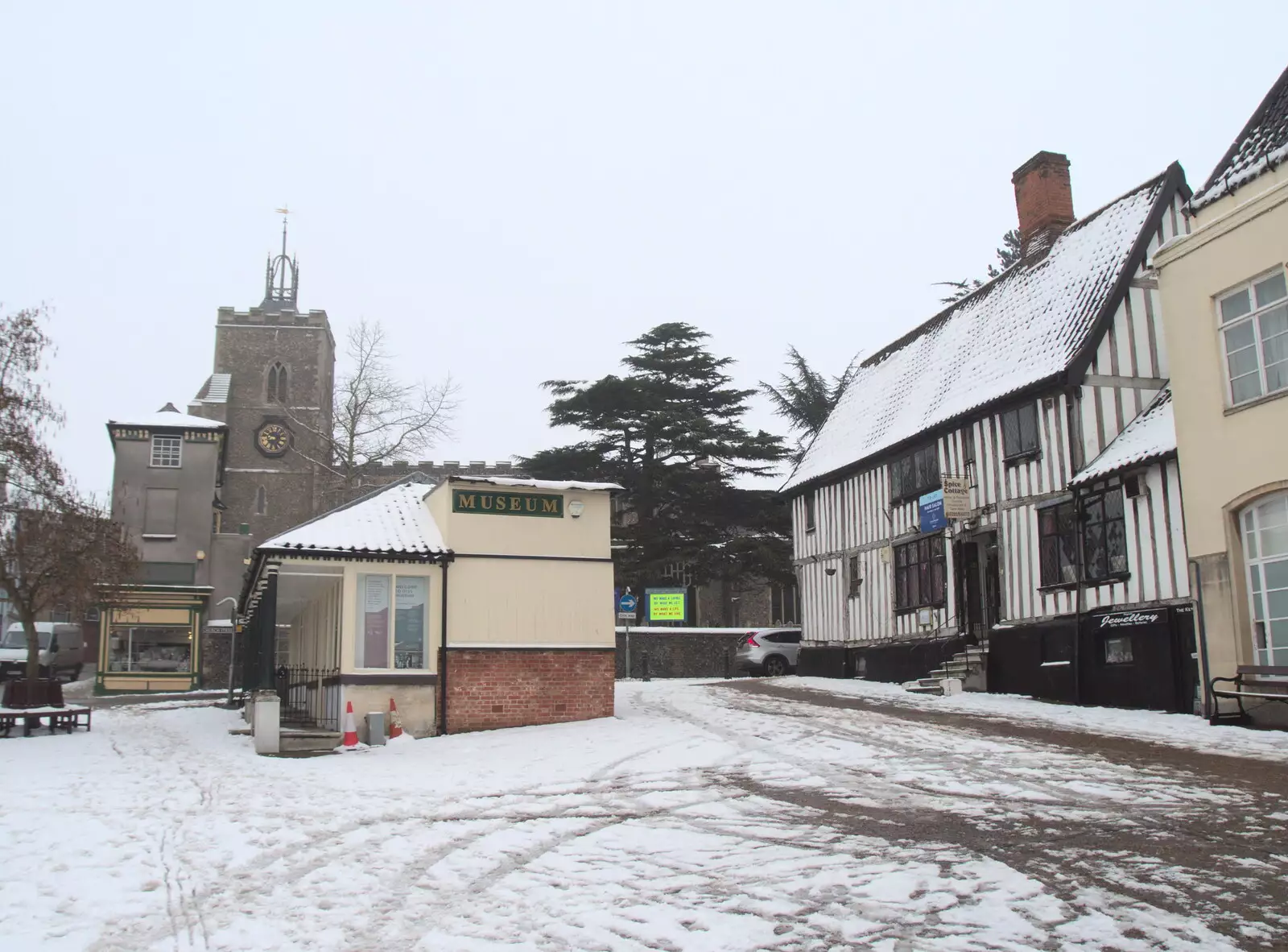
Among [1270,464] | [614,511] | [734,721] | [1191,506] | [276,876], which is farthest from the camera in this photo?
[614,511]

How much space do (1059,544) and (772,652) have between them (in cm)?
1220

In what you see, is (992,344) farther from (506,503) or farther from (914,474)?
(506,503)

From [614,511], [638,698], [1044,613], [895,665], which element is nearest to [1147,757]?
[1044,613]

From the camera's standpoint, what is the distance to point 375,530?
1695 cm

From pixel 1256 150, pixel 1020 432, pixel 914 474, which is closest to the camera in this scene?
pixel 1256 150

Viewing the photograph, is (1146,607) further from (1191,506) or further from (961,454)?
(961,454)

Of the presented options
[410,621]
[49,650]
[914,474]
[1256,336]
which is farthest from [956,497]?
[49,650]

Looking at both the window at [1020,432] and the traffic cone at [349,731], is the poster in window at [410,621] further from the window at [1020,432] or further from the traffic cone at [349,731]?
the window at [1020,432]

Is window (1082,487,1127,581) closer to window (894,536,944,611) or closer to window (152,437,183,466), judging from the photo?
window (894,536,944,611)

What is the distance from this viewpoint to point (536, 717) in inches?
668

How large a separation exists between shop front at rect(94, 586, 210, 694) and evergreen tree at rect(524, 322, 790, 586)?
40.7 ft

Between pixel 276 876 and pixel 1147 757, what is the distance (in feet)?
28.6

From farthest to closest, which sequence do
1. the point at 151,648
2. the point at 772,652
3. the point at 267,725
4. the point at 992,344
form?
the point at 151,648
the point at 772,652
the point at 992,344
the point at 267,725

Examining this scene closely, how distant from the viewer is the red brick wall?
1653cm
